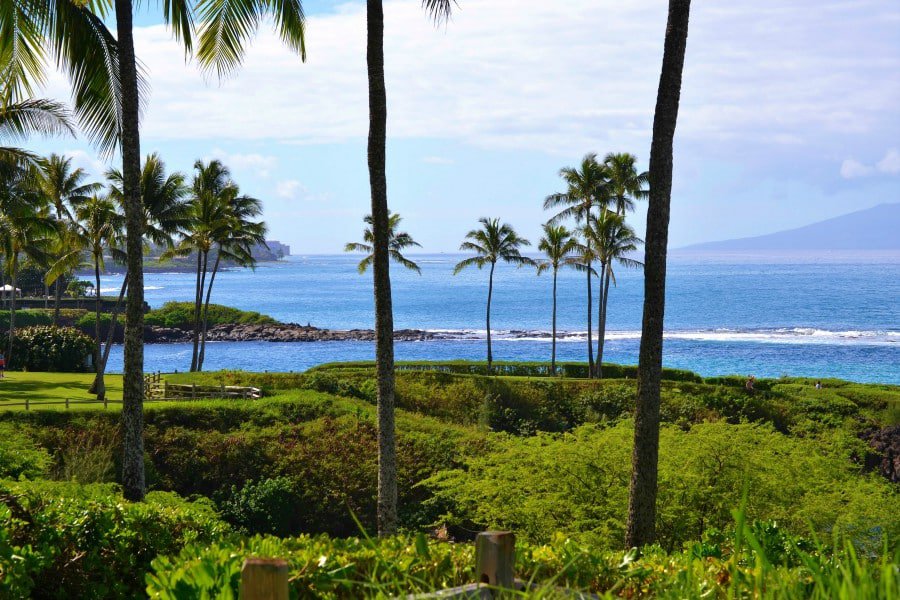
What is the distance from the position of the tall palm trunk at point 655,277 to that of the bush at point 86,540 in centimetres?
575

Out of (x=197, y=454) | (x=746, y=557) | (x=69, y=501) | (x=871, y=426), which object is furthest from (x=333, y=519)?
(x=871, y=426)

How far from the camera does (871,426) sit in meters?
37.5

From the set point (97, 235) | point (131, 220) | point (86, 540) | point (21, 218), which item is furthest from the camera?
point (97, 235)

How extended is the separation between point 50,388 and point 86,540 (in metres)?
29.5

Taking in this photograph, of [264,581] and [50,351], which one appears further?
[50,351]

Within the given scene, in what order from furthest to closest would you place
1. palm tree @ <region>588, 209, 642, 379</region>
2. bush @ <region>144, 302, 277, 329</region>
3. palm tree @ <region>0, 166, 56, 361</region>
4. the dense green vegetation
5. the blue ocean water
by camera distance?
1. bush @ <region>144, 302, 277, 329</region>
2. the blue ocean water
3. palm tree @ <region>588, 209, 642, 379</region>
4. palm tree @ <region>0, 166, 56, 361</region>
5. the dense green vegetation

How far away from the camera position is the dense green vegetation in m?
5.10

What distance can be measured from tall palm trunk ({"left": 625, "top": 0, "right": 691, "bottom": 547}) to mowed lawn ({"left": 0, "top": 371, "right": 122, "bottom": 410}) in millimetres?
21211

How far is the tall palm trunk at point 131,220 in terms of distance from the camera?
14.0 metres

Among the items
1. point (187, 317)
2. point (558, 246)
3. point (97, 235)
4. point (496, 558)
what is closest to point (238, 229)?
point (97, 235)

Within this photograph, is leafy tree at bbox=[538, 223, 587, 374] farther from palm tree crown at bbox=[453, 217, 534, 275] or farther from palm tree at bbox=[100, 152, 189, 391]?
palm tree at bbox=[100, 152, 189, 391]

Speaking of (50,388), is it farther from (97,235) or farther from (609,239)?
(609,239)

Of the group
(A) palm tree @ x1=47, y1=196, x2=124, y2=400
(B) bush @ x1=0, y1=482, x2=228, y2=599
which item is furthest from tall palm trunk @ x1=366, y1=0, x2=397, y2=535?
(A) palm tree @ x1=47, y1=196, x2=124, y2=400

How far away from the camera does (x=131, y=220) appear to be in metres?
14.1
